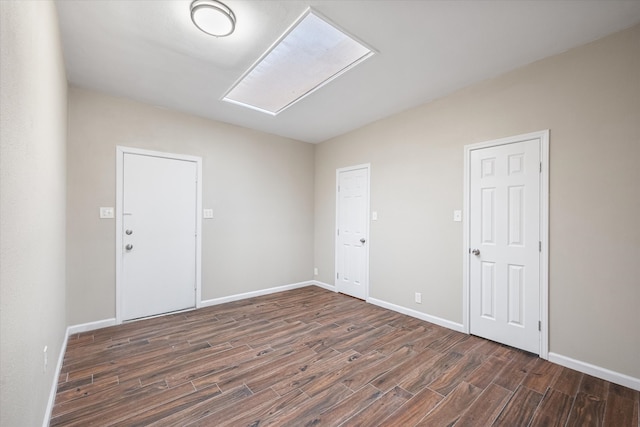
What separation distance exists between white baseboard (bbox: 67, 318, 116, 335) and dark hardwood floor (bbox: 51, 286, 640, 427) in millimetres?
97

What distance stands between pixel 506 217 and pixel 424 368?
1.69 metres

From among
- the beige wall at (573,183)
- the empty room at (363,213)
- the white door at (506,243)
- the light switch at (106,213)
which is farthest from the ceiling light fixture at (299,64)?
the light switch at (106,213)

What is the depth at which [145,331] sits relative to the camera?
2951mm

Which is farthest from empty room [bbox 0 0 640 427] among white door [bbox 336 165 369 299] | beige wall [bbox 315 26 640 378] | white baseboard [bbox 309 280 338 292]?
white baseboard [bbox 309 280 338 292]

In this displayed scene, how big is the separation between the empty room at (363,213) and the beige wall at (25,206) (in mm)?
18

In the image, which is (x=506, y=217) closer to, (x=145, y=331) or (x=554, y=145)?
(x=554, y=145)

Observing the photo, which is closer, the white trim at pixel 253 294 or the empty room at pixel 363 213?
Answer: the empty room at pixel 363 213

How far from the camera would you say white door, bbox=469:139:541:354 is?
2494 mm

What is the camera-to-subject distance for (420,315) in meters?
Answer: 3.33

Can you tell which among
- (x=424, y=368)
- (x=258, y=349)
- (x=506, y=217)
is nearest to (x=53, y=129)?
(x=258, y=349)

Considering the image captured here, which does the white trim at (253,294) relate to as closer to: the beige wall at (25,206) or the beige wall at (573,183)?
the beige wall at (25,206)

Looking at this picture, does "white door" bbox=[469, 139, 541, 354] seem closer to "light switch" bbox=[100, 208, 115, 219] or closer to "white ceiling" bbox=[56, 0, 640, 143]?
"white ceiling" bbox=[56, 0, 640, 143]

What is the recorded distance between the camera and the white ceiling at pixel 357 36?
1.83 metres

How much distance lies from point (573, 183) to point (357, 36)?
88.1 inches
